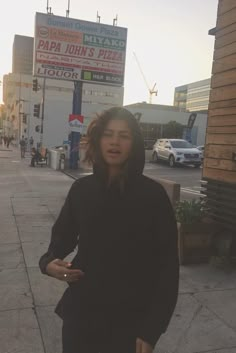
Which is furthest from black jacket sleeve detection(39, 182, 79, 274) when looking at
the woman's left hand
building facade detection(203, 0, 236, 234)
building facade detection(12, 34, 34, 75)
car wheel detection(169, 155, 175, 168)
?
building facade detection(12, 34, 34, 75)

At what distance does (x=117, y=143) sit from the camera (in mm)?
1811

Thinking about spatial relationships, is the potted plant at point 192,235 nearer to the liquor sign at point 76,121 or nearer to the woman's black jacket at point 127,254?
the woman's black jacket at point 127,254

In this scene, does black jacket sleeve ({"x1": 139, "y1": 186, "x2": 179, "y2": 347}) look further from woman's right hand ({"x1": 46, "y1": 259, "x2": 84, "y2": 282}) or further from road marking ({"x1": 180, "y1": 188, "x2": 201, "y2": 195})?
road marking ({"x1": 180, "y1": 188, "x2": 201, "y2": 195})

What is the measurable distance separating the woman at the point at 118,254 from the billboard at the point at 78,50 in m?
18.8

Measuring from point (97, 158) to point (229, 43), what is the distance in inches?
170

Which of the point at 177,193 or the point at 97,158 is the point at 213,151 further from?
the point at 97,158

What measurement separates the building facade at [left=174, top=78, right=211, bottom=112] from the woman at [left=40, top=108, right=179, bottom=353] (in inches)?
5067

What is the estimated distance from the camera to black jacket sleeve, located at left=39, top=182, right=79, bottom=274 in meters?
1.92

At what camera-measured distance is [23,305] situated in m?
4.00

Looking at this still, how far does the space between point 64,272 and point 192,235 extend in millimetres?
3629

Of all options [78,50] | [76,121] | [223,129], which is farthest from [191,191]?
[78,50]

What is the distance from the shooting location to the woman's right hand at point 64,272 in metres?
1.77

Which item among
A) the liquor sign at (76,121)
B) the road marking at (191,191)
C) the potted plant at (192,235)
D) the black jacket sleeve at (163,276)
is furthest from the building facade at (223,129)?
the liquor sign at (76,121)

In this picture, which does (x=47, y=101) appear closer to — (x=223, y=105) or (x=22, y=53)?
(x=223, y=105)
